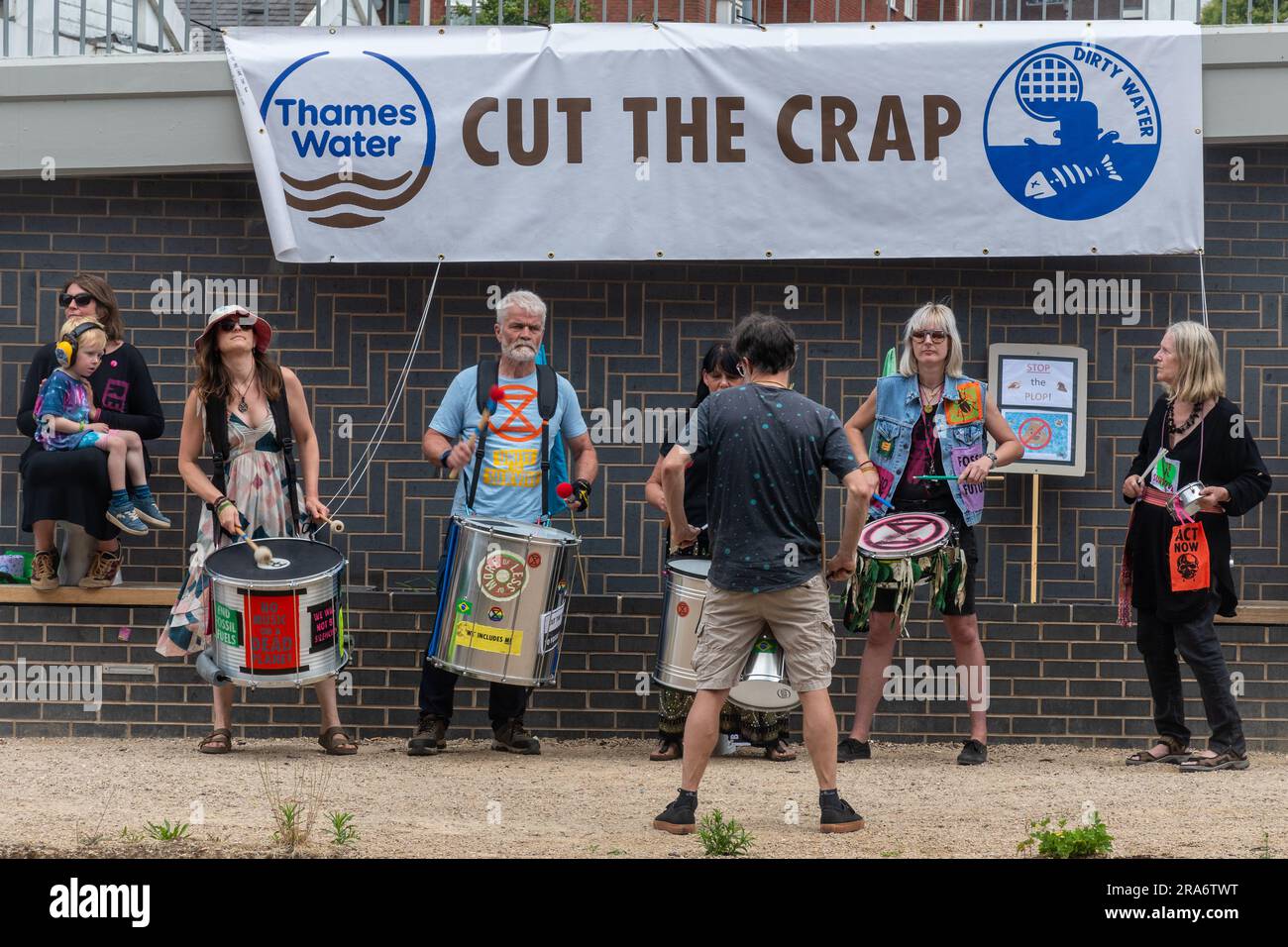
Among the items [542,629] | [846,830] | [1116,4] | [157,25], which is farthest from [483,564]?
[1116,4]

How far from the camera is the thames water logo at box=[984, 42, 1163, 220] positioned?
9117 mm

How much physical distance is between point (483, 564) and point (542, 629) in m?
0.41

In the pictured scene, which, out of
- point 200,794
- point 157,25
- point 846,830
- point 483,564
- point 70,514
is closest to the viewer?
point 846,830

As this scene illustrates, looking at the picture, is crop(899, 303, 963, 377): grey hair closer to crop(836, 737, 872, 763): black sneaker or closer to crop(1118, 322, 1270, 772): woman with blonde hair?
crop(1118, 322, 1270, 772): woman with blonde hair

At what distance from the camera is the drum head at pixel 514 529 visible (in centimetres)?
791

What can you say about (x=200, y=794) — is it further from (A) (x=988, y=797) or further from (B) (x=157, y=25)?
(B) (x=157, y=25)

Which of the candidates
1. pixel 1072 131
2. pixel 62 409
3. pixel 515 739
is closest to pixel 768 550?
pixel 515 739

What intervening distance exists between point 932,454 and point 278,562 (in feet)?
10.5

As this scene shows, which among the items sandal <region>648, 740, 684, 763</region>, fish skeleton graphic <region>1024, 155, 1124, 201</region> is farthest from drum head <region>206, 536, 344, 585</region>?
fish skeleton graphic <region>1024, 155, 1124, 201</region>

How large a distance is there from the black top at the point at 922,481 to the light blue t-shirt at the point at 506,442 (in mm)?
1655

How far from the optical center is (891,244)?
9.25 metres

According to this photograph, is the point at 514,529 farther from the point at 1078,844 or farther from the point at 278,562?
the point at 1078,844

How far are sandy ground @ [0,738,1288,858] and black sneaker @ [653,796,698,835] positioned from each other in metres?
0.08

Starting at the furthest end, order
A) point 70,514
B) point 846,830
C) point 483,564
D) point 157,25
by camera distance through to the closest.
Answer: point 157,25
point 70,514
point 483,564
point 846,830
